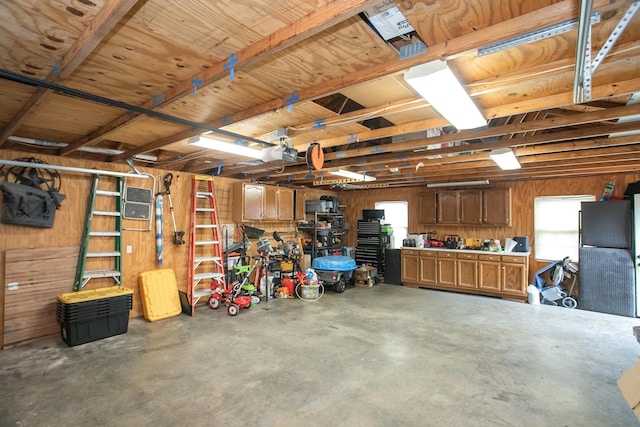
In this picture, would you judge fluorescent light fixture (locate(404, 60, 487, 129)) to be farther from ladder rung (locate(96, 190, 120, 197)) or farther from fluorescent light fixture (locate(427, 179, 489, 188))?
fluorescent light fixture (locate(427, 179, 489, 188))

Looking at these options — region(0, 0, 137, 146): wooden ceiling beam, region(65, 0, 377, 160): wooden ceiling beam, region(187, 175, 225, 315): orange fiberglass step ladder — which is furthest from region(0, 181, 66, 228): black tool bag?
region(65, 0, 377, 160): wooden ceiling beam

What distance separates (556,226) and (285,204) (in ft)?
18.3

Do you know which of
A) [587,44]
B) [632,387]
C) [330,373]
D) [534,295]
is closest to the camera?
[587,44]

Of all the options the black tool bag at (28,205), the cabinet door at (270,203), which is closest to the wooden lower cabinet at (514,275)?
the cabinet door at (270,203)

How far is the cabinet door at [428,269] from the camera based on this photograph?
6.96m

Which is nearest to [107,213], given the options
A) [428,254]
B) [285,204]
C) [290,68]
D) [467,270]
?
[285,204]

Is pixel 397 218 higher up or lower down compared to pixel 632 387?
higher up

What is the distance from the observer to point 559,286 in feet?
19.2

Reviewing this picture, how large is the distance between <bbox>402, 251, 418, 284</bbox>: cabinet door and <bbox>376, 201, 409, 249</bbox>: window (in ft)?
2.51

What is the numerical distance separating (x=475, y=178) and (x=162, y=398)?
6.38 meters

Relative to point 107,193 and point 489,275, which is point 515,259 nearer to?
point 489,275

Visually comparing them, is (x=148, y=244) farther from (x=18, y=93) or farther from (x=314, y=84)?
(x=314, y=84)

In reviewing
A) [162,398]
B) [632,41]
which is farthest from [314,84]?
[162,398]

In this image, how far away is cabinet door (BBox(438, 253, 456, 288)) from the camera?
6.73 m
